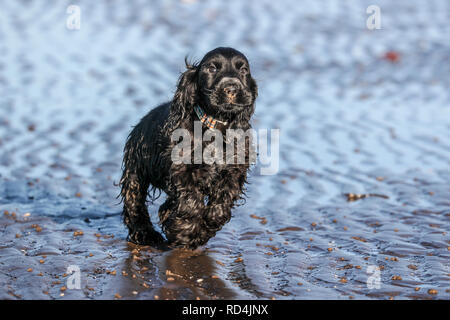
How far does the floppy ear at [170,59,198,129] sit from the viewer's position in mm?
6109

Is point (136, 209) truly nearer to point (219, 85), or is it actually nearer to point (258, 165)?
point (219, 85)

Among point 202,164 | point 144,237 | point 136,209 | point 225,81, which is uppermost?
point 225,81

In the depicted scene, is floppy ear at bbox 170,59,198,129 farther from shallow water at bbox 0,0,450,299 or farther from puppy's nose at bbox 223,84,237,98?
shallow water at bbox 0,0,450,299

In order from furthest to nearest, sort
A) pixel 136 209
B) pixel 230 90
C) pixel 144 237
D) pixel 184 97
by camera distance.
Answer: pixel 136 209, pixel 144 237, pixel 184 97, pixel 230 90

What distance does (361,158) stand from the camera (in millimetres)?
9906

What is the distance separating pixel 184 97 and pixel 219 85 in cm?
41

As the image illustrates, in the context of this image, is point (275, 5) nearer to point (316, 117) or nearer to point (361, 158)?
point (316, 117)

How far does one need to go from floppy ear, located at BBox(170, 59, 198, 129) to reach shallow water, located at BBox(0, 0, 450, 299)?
1269 millimetres

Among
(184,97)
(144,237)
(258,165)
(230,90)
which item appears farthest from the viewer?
(258,165)

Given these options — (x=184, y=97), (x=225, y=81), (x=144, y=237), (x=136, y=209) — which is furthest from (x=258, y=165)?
(x=225, y=81)

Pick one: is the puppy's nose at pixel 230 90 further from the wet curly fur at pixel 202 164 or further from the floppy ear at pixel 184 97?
the floppy ear at pixel 184 97

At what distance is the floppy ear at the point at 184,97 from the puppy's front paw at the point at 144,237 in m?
1.17

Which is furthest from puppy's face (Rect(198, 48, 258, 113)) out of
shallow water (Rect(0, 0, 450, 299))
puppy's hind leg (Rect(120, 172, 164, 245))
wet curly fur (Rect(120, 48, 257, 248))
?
shallow water (Rect(0, 0, 450, 299))

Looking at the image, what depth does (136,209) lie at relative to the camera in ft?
22.4
